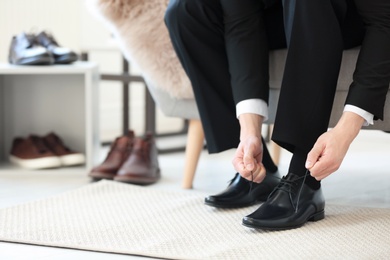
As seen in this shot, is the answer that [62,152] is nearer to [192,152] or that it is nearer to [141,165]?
[141,165]

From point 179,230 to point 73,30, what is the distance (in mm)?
1821

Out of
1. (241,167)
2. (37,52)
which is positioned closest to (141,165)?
(37,52)

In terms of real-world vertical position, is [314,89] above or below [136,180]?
above

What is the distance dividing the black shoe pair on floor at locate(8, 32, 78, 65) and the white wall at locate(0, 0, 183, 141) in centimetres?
47

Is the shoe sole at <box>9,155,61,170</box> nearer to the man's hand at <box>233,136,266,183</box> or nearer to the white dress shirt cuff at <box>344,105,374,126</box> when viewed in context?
the man's hand at <box>233,136,266,183</box>

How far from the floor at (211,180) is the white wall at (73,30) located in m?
0.66

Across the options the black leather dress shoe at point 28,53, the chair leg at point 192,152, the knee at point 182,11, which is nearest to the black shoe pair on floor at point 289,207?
the knee at point 182,11

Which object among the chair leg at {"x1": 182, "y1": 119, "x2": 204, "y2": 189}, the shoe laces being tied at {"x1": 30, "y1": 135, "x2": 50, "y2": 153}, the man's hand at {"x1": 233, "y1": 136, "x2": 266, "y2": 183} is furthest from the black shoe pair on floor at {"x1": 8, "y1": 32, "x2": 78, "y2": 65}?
the man's hand at {"x1": 233, "y1": 136, "x2": 266, "y2": 183}

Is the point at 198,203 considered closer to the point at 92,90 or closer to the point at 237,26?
the point at 237,26

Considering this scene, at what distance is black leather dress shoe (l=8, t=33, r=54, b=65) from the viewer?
1.99 m

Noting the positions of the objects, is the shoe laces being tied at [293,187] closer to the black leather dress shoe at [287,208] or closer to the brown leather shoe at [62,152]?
the black leather dress shoe at [287,208]

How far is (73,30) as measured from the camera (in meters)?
2.98

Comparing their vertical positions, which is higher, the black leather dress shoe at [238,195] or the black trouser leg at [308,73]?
the black trouser leg at [308,73]

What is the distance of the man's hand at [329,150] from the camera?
3.96 feet
